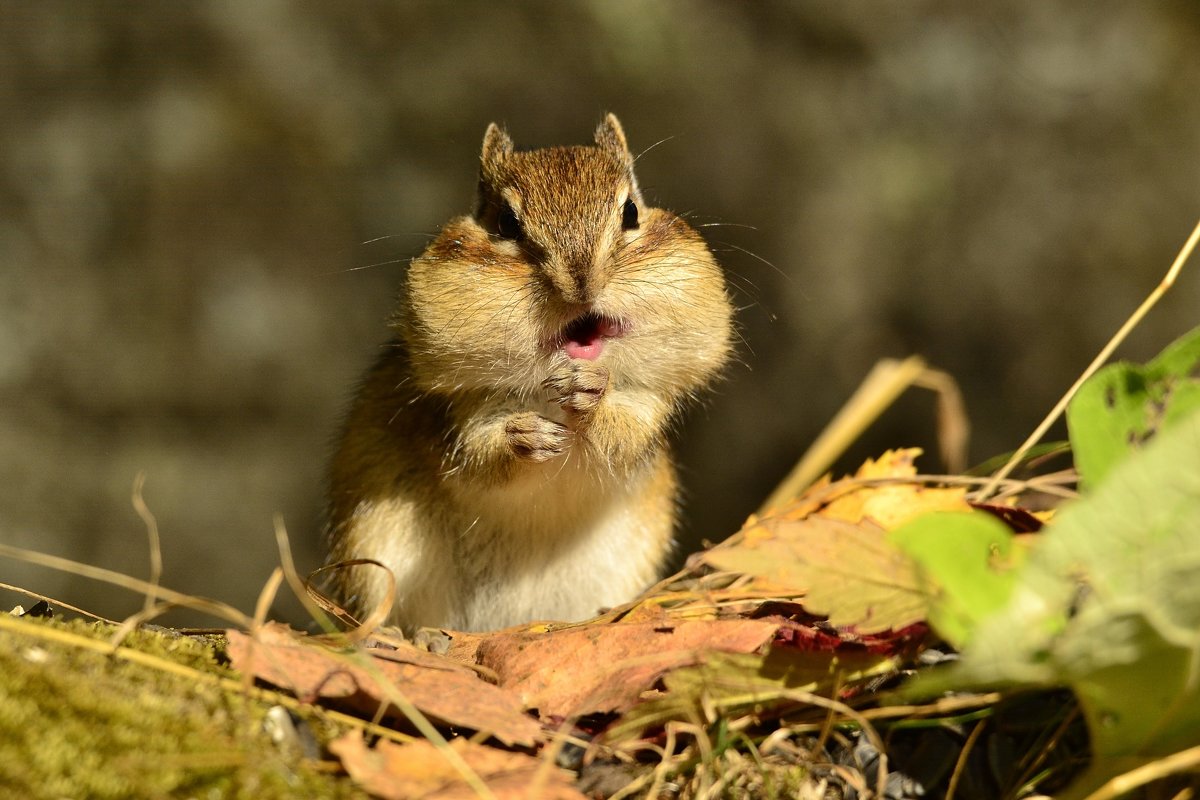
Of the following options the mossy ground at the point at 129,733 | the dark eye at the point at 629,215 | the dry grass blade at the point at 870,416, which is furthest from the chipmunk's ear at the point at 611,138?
the mossy ground at the point at 129,733

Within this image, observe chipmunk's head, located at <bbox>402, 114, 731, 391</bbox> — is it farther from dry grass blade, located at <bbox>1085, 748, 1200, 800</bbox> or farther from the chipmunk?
dry grass blade, located at <bbox>1085, 748, 1200, 800</bbox>

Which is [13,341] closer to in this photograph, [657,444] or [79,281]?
[79,281]

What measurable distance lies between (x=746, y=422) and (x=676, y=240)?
1.86 m

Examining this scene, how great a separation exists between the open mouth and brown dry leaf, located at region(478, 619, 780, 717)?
0.67 m

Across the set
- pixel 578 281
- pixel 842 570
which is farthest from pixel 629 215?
pixel 842 570

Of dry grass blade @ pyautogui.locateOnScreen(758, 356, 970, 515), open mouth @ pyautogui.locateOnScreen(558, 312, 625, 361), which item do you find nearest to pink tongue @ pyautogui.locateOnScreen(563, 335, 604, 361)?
open mouth @ pyautogui.locateOnScreen(558, 312, 625, 361)

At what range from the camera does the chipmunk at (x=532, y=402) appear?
6.35 ft

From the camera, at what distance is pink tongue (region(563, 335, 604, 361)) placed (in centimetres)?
196

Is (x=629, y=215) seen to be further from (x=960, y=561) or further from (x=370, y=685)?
(x=960, y=561)

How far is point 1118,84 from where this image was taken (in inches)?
153

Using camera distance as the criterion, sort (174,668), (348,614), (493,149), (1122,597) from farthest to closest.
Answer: (493,149), (348,614), (174,668), (1122,597)

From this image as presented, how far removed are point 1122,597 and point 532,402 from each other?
1348mm

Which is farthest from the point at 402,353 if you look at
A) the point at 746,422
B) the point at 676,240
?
the point at 746,422

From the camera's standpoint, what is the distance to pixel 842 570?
108 cm
